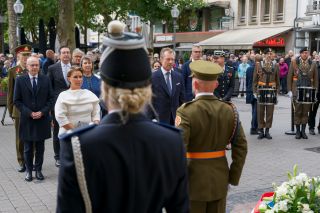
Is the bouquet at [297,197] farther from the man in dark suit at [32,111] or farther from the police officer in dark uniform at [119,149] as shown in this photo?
the man in dark suit at [32,111]

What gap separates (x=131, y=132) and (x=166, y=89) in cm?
504

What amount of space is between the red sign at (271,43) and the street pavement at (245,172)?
18.9 meters

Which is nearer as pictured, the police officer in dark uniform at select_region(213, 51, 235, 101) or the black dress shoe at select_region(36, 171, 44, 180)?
the black dress shoe at select_region(36, 171, 44, 180)

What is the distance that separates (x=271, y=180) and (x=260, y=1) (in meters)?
28.7

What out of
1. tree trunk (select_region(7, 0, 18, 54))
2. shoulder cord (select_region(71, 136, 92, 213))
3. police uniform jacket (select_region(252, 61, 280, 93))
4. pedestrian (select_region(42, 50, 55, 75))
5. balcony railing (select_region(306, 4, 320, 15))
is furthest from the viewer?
balcony railing (select_region(306, 4, 320, 15))

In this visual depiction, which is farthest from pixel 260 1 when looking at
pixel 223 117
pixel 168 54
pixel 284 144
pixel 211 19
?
pixel 223 117

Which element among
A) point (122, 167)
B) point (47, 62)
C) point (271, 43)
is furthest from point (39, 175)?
point (271, 43)

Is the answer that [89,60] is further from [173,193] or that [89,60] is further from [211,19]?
[211,19]

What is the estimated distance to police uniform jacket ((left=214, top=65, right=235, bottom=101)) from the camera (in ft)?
30.2

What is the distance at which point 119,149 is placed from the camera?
2.00m

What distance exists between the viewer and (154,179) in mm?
2100

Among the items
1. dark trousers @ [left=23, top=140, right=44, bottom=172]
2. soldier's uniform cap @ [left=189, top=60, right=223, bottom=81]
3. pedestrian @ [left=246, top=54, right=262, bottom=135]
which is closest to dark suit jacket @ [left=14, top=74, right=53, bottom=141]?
dark trousers @ [left=23, top=140, right=44, bottom=172]

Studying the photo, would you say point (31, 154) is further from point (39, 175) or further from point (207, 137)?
point (207, 137)

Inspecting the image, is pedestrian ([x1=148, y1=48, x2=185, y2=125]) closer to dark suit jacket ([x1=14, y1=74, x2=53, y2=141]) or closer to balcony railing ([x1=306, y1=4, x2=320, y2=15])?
dark suit jacket ([x1=14, y1=74, x2=53, y2=141])
